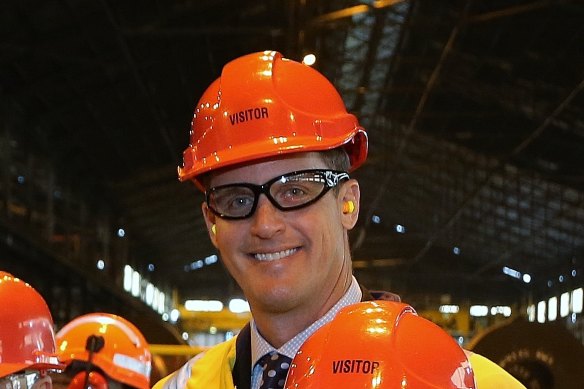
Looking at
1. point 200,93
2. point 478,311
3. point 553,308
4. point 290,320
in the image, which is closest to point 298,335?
point 290,320

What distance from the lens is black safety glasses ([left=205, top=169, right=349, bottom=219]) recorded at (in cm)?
249

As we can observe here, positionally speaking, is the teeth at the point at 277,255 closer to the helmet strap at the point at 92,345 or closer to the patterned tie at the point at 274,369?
the patterned tie at the point at 274,369

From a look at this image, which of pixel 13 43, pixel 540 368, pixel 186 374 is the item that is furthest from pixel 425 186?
pixel 186 374

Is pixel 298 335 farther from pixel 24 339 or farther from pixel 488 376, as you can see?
pixel 24 339

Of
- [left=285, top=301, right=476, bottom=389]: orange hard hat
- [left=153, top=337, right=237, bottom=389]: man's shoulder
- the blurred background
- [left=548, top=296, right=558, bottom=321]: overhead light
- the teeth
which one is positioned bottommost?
[left=548, top=296, right=558, bottom=321]: overhead light

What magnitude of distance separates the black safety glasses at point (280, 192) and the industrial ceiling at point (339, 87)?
12.9 meters

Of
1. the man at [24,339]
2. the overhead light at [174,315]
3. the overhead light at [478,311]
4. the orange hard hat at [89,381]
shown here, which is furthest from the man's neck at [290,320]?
the overhead light at [174,315]

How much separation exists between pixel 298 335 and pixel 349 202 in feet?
1.13

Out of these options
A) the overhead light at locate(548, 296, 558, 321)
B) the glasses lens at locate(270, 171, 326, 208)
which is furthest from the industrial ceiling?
the glasses lens at locate(270, 171, 326, 208)

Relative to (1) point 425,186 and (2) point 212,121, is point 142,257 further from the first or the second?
(2) point 212,121

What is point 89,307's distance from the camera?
29094mm

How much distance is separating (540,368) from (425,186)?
103 feet

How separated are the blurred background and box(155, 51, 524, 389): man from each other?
3596 mm

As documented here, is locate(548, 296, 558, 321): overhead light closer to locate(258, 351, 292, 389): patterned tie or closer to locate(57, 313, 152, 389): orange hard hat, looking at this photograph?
locate(57, 313, 152, 389): orange hard hat
